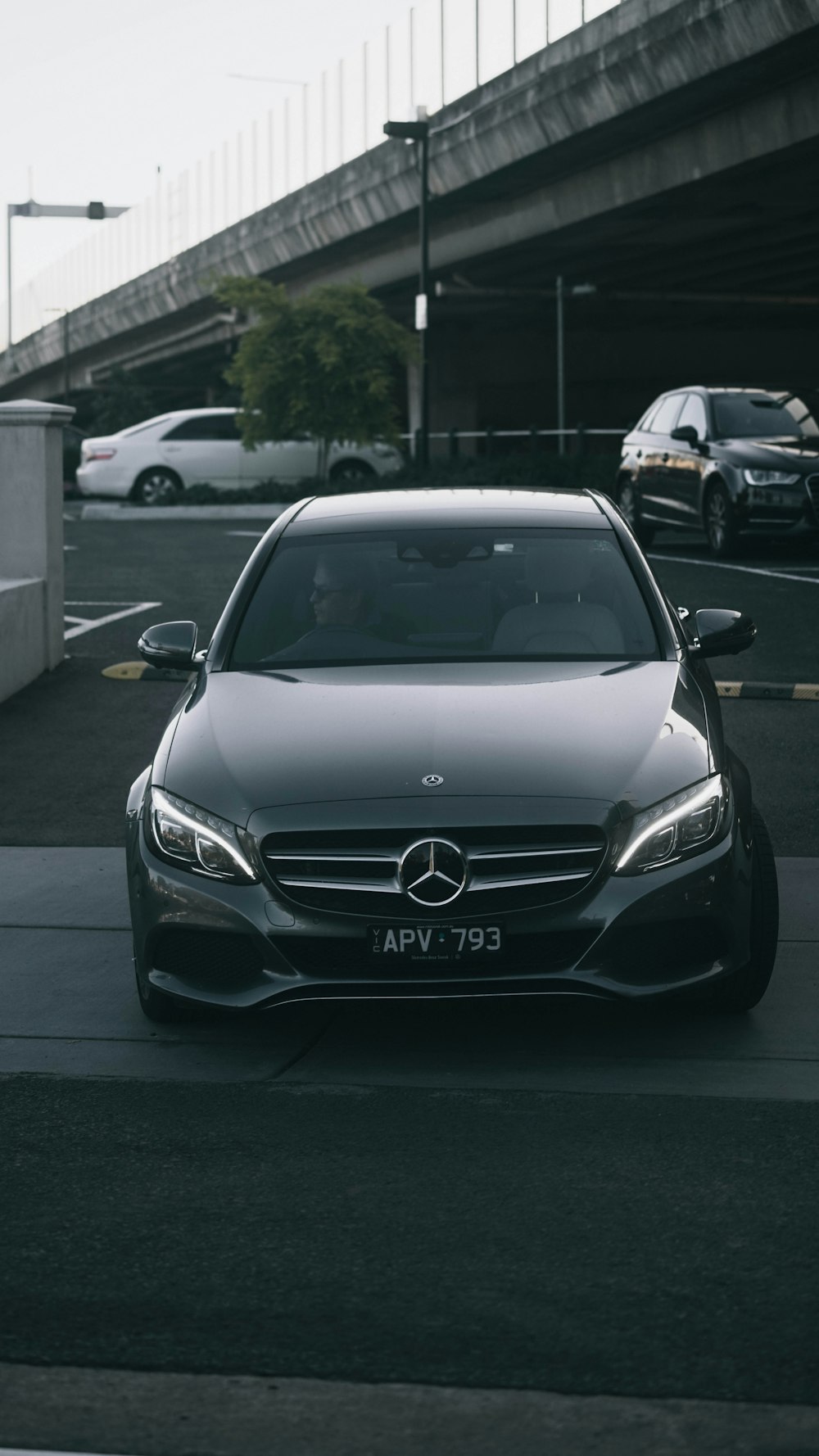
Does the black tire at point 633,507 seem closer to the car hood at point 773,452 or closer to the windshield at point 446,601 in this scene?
the car hood at point 773,452

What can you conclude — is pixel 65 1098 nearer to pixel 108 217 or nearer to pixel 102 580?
pixel 102 580

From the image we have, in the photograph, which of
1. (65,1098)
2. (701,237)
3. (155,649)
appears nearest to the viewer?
(65,1098)

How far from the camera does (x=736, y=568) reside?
19.3 meters

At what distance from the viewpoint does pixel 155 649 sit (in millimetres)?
6727

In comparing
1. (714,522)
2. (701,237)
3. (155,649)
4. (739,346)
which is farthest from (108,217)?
(155,649)

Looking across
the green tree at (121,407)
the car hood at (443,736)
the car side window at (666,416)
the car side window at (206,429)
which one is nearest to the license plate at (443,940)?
the car hood at (443,736)

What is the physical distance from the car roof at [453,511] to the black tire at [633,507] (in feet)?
48.0

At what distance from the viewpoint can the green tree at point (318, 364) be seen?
1441 inches

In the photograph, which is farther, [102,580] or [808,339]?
[808,339]

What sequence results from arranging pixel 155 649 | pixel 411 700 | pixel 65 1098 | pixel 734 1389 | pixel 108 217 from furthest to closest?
1. pixel 108 217
2. pixel 155 649
3. pixel 411 700
4. pixel 65 1098
5. pixel 734 1389

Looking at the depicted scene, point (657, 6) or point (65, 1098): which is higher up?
point (657, 6)

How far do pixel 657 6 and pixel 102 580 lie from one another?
14394mm

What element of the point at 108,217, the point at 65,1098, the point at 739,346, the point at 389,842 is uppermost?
the point at 108,217

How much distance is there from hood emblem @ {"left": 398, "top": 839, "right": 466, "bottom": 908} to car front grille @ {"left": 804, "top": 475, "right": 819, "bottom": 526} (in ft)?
48.9
